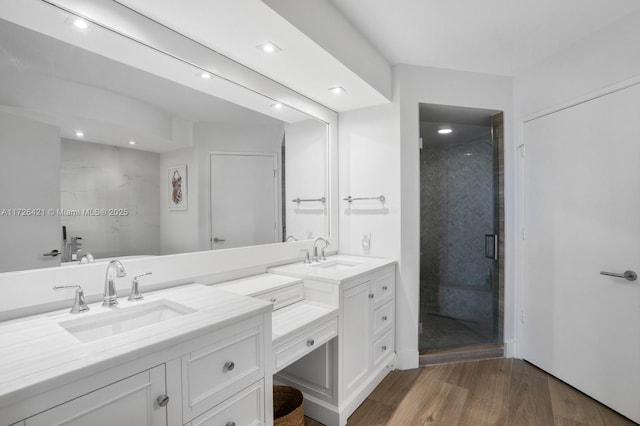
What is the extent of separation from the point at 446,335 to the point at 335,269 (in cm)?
142

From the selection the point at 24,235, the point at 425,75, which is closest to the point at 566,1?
the point at 425,75

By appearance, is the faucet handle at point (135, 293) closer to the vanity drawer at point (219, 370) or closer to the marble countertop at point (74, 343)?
the marble countertop at point (74, 343)

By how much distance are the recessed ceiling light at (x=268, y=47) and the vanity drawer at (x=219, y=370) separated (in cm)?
151

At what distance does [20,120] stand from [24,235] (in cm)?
46

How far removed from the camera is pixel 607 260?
2053 millimetres

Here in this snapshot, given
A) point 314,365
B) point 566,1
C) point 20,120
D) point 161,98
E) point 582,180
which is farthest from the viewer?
point 582,180

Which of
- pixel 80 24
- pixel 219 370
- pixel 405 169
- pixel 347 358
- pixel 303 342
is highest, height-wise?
pixel 80 24

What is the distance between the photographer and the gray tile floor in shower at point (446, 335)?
2807 millimetres

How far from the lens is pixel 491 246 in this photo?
→ 2.89m

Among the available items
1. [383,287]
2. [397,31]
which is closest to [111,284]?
[383,287]

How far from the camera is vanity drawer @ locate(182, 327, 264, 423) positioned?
109 centimetres

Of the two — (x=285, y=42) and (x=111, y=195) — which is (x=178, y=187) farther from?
(x=285, y=42)

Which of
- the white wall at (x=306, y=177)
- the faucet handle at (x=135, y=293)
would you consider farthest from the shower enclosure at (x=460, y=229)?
the faucet handle at (x=135, y=293)

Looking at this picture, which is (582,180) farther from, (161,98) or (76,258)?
(76,258)
